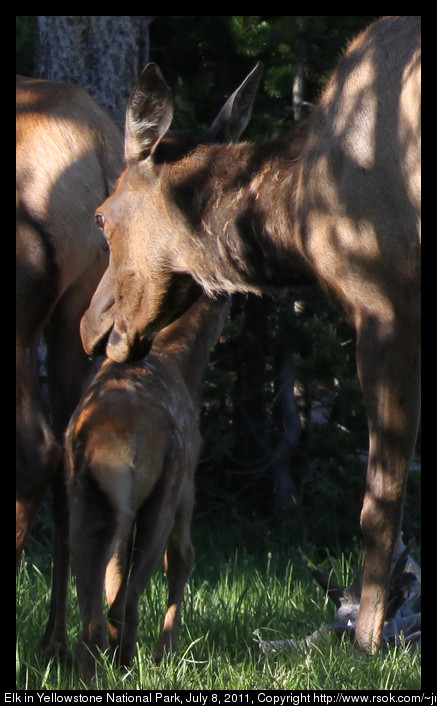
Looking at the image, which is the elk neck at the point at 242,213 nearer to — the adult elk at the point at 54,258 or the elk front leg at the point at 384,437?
the adult elk at the point at 54,258

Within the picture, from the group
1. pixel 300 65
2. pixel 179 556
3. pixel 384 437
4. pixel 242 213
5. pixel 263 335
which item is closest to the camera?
pixel 384 437

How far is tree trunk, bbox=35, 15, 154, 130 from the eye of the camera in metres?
7.27

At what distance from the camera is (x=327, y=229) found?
4.08 meters

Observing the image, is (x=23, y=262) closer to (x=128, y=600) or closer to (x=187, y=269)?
(x=187, y=269)

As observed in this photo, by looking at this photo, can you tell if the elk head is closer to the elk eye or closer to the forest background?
the elk eye

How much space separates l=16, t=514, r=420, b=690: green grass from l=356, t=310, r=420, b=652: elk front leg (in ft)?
0.79

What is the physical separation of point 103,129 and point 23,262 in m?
0.99

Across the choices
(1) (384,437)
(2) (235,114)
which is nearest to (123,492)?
(1) (384,437)

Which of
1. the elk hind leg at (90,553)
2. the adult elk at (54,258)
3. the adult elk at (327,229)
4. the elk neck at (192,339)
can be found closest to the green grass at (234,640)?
the elk hind leg at (90,553)

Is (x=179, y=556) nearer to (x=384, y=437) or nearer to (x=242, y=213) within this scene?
(x=384, y=437)

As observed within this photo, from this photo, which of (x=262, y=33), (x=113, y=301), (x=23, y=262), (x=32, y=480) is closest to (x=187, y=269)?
(x=113, y=301)

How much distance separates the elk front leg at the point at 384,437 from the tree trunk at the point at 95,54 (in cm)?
388

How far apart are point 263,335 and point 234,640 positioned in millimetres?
4251

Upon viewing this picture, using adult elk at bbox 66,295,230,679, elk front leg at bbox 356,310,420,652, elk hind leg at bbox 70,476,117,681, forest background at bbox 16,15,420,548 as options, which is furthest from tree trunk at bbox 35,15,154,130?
elk front leg at bbox 356,310,420,652
